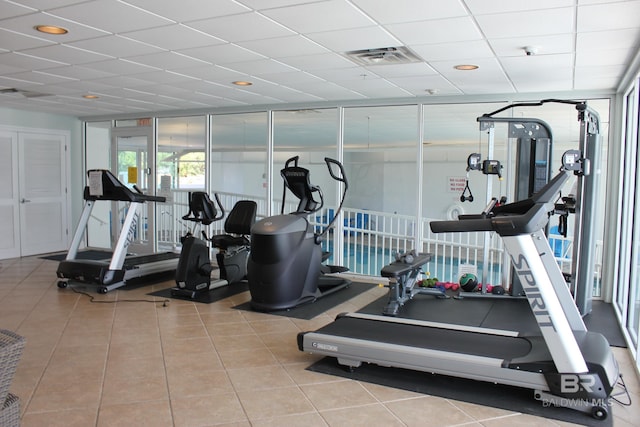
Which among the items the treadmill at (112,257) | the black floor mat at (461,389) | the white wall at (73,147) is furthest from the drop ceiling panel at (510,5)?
the white wall at (73,147)

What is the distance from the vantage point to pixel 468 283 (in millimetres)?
6129

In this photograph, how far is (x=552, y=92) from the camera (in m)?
5.95

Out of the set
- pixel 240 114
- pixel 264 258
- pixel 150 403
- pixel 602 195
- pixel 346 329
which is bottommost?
pixel 150 403

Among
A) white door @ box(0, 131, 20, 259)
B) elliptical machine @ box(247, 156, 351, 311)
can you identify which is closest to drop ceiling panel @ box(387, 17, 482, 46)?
elliptical machine @ box(247, 156, 351, 311)

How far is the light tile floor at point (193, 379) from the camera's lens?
9.61 feet

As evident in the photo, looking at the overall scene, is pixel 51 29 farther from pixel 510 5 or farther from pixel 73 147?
pixel 73 147

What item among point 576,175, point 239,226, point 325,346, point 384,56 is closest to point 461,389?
point 325,346

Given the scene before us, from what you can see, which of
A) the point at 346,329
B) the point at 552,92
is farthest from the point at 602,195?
the point at 346,329

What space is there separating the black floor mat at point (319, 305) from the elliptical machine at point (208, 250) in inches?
29.6

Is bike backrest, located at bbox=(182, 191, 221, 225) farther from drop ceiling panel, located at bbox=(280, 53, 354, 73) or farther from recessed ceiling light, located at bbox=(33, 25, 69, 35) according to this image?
recessed ceiling light, located at bbox=(33, 25, 69, 35)

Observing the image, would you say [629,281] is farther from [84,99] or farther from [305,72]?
[84,99]

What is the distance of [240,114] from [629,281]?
5907mm

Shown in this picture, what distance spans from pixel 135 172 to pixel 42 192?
5.19ft

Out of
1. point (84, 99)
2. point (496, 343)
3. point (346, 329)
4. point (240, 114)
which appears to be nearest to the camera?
point (496, 343)
